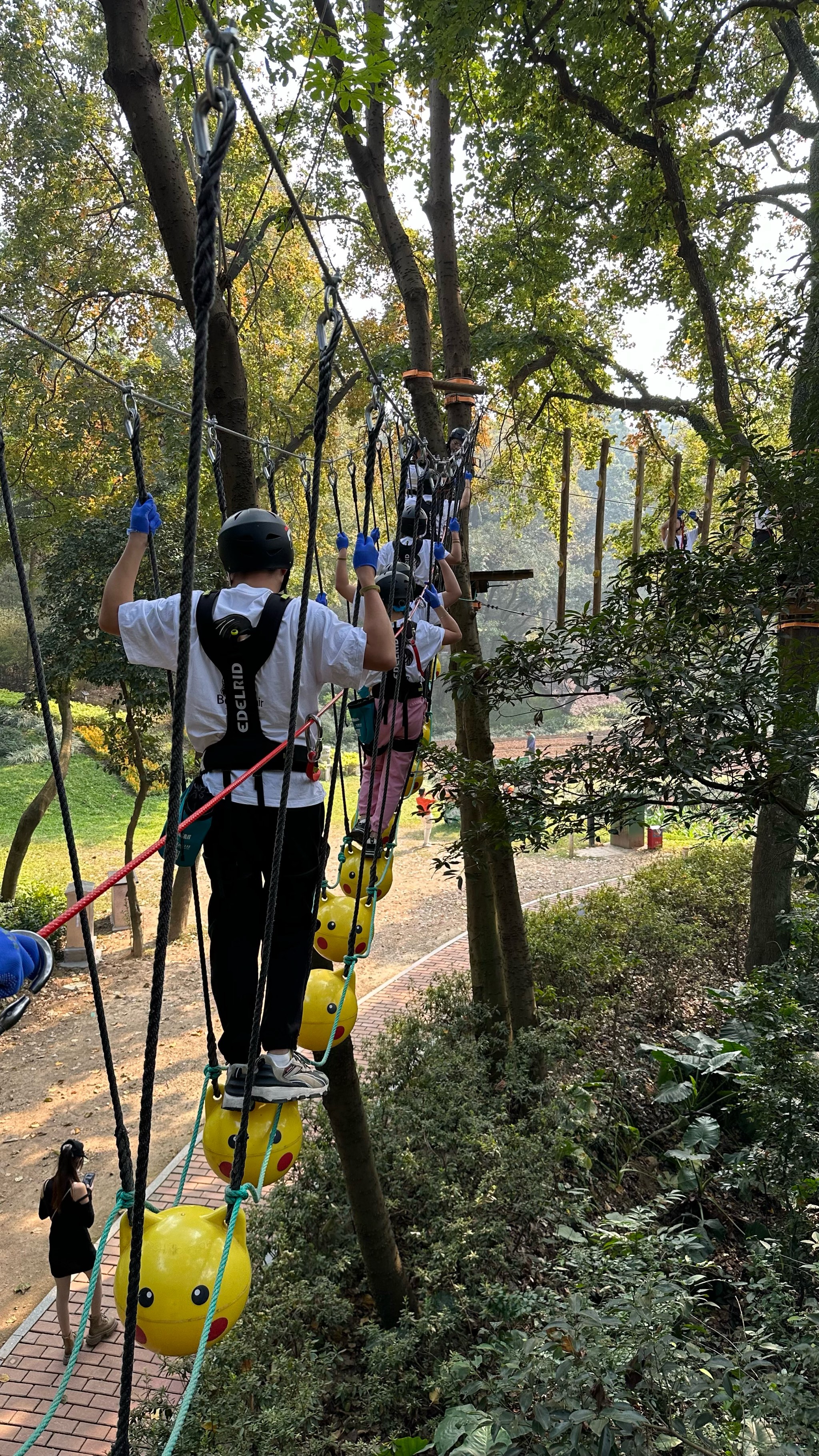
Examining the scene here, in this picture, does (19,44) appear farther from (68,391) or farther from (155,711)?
(155,711)

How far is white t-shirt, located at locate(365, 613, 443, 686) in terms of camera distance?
3750 mm

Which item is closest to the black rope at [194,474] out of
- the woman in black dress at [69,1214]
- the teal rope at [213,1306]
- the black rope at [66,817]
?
the black rope at [66,817]

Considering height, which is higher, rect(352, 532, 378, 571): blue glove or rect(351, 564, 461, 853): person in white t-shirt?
rect(352, 532, 378, 571): blue glove

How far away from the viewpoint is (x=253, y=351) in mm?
9852

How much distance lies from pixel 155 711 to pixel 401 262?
4962 millimetres

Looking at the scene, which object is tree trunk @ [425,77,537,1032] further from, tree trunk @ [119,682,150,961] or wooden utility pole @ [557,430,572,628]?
tree trunk @ [119,682,150,961]

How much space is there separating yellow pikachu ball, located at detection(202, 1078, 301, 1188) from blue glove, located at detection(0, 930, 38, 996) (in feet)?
3.36

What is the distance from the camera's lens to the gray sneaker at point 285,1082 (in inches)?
81.7

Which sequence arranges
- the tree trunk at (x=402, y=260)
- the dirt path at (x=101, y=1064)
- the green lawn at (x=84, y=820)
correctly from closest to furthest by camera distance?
1. the tree trunk at (x=402, y=260)
2. the dirt path at (x=101, y=1064)
3. the green lawn at (x=84, y=820)

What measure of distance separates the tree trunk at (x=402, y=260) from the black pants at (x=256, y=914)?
11.8ft

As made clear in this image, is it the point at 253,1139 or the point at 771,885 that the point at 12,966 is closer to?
the point at 253,1139

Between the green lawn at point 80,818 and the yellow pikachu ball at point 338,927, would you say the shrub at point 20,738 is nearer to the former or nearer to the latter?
the green lawn at point 80,818

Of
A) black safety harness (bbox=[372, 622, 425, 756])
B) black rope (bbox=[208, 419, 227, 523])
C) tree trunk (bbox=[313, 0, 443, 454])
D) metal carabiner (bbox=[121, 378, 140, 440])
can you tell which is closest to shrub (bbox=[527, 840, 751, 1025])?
black safety harness (bbox=[372, 622, 425, 756])

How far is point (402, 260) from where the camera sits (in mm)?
5258
